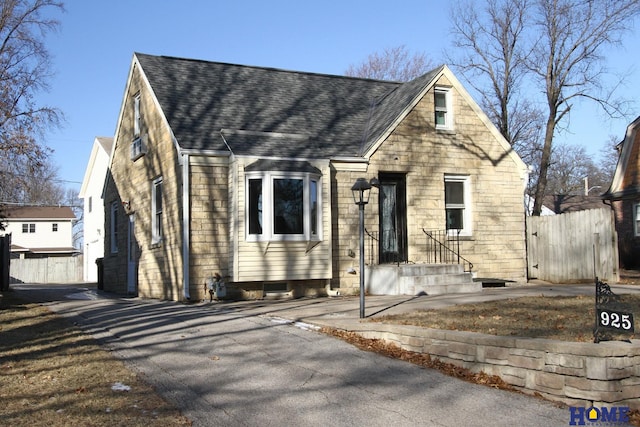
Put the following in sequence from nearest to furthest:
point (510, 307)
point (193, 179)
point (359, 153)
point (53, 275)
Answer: point (510, 307)
point (193, 179)
point (359, 153)
point (53, 275)

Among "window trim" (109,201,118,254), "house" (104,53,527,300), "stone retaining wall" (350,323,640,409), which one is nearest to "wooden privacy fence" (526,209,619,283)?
"house" (104,53,527,300)

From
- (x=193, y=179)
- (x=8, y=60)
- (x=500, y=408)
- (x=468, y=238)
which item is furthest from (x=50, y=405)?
(x=8, y=60)

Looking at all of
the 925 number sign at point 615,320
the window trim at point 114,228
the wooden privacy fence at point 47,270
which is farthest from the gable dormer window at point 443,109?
the wooden privacy fence at point 47,270

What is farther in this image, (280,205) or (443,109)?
(443,109)

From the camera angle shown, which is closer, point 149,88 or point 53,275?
point 149,88

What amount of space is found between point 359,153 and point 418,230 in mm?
2709

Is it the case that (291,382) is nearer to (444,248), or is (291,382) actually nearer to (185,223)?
(185,223)

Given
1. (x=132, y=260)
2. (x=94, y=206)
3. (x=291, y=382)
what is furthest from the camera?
(x=94, y=206)

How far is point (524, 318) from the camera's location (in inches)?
386

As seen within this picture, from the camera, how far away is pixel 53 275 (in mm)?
44031

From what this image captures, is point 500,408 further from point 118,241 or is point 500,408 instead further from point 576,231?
point 118,241

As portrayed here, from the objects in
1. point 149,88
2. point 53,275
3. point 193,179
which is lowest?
point 53,275

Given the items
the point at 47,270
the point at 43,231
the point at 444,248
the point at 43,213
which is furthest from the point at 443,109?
the point at 43,231

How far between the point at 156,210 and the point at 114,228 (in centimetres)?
543
